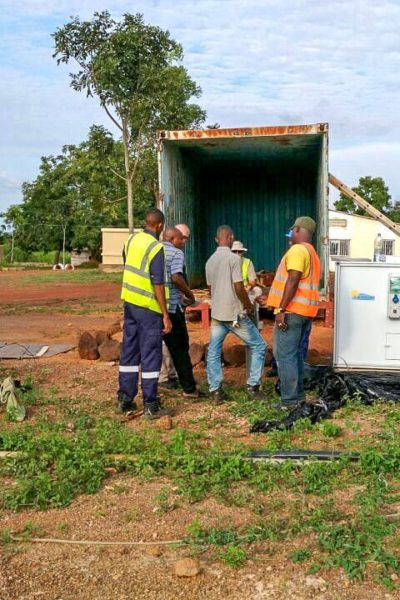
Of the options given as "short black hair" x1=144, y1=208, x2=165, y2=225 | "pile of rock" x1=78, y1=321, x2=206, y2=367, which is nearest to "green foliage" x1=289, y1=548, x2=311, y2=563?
"short black hair" x1=144, y1=208, x2=165, y2=225

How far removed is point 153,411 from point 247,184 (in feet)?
27.4

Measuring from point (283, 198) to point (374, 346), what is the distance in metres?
6.99

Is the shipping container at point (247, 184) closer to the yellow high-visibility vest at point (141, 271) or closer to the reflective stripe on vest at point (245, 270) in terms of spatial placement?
the reflective stripe on vest at point (245, 270)

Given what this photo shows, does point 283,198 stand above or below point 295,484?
above

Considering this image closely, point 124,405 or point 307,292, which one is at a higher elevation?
point 307,292

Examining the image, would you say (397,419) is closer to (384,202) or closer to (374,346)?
(374,346)

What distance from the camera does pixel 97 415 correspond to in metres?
6.30

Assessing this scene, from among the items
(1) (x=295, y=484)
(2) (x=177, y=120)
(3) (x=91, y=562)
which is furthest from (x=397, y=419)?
(2) (x=177, y=120)

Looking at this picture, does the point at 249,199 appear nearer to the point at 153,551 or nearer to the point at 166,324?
the point at 166,324

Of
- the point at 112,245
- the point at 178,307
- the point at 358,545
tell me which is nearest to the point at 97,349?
the point at 178,307

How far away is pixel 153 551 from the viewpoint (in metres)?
3.66

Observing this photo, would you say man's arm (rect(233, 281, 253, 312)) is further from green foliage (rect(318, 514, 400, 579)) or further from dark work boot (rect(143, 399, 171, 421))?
green foliage (rect(318, 514, 400, 579))

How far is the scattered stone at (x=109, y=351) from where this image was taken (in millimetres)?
8742

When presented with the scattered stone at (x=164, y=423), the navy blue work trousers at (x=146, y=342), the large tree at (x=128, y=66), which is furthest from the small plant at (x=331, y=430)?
the large tree at (x=128, y=66)
